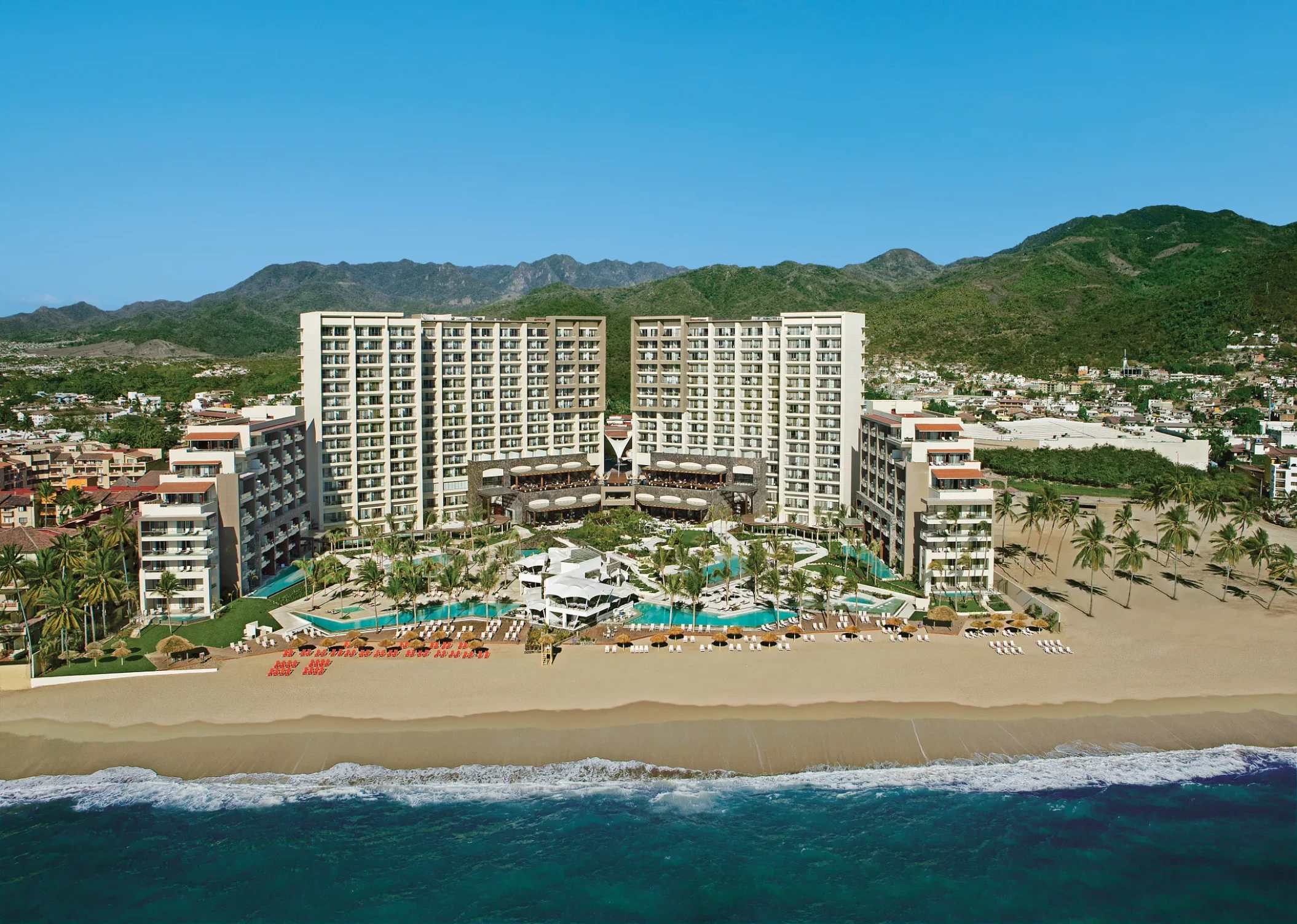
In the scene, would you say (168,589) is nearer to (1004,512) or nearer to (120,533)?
(120,533)

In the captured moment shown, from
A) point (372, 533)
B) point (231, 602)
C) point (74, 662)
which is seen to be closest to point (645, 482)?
point (372, 533)

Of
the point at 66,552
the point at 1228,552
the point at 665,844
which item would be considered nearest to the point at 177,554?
the point at 66,552

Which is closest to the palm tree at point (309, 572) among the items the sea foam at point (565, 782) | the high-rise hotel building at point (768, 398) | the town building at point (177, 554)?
the town building at point (177, 554)

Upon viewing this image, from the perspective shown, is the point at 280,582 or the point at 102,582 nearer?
the point at 102,582

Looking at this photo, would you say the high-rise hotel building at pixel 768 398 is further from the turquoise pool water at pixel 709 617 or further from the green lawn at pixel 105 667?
the green lawn at pixel 105 667

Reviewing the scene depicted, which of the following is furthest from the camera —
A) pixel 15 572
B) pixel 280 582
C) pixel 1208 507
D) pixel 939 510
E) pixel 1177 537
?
pixel 1208 507

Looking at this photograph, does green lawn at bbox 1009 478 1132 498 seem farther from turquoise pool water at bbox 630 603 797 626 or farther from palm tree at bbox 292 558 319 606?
palm tree at bbox 292 558 319 606

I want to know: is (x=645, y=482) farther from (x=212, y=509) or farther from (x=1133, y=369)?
(x=1133, y=369)
